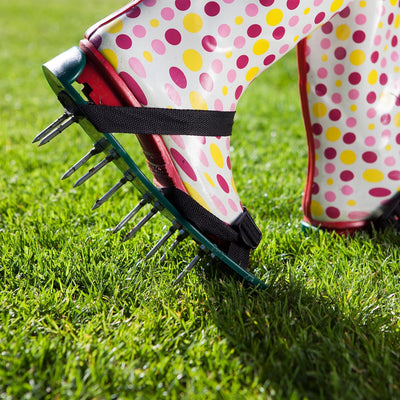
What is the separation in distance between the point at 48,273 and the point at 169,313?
0.39 m

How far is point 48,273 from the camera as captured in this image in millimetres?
1382

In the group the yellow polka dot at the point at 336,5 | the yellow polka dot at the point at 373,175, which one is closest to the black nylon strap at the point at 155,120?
the yellow polka dot at the point at 336,5

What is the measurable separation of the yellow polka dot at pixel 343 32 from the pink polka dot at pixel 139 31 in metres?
0.69

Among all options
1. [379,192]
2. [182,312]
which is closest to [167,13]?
[182,312]

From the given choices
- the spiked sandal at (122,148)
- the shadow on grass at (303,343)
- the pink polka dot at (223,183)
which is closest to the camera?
the shadow on grass at (303,343)

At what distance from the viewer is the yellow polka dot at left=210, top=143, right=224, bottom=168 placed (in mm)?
1313

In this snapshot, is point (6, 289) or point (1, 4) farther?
point (1, 4)

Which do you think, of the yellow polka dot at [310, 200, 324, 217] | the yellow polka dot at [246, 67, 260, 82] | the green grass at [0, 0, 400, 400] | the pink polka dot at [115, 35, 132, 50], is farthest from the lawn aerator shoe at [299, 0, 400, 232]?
the pink polka dot at [115, 35, 132, 50]

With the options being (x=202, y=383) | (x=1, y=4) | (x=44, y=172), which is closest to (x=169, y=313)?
(x=202, y=383)

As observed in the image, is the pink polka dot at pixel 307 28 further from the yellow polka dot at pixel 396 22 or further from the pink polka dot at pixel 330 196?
Answer: the pink polka dot at pixel 330 196

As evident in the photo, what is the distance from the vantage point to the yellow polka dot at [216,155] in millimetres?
1313

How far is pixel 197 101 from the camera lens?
1254 mm

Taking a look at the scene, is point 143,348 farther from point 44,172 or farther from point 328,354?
point 44,172

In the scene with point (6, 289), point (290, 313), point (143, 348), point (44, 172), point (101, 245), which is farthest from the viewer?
point (44, 172)
